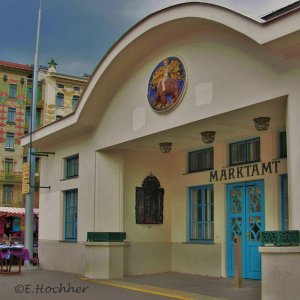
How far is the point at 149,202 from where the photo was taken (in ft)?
51.7

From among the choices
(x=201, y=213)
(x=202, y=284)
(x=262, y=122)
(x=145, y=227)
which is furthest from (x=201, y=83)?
(x=145, y=227)

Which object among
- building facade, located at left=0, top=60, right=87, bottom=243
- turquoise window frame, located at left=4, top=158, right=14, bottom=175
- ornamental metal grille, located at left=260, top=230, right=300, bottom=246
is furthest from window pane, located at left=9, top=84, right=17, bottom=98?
ornamental metal grille, located at left=260, top=230, right=300, bottom=246

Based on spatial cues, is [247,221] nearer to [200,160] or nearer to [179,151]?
[200,160]

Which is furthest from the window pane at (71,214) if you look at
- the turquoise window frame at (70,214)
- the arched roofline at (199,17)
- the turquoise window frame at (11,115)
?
the turquoise window frame at (11,115)

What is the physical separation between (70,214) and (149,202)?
9.89 ft

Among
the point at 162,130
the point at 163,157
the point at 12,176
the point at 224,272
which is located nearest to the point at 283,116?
the point at 162,130

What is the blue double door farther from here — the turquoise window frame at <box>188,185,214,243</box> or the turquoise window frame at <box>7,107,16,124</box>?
the turquoise window frame at <box>7,107,16,124</box>

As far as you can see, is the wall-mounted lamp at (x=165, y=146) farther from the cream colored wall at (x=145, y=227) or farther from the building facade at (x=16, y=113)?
the building facade at (x=16, y=113)

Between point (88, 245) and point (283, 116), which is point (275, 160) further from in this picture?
point (88, 245)

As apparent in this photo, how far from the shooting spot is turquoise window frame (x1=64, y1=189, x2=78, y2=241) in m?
17.0

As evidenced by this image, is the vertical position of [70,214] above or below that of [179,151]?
below

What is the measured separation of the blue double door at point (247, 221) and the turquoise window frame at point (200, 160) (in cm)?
108

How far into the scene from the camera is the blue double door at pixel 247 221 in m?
13.0

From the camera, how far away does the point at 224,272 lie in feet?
45.6
